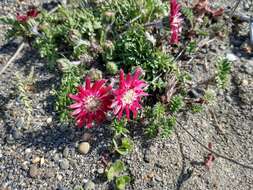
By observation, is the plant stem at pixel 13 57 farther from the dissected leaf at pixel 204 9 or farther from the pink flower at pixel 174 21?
the dissected leaf at pixel 204 9

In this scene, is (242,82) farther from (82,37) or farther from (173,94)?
(82,37)

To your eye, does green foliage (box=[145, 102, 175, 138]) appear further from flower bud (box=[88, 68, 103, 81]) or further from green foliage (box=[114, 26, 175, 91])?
flower bud (box=[88, 68, 103, 81])

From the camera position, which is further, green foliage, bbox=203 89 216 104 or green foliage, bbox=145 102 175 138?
green foliage, bbox=203 89 216 104

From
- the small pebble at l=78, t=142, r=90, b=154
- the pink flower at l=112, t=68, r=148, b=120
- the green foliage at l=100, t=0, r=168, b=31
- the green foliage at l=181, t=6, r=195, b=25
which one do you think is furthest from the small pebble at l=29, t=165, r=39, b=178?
the green foliage at l=181, t=6, r=195, b=25

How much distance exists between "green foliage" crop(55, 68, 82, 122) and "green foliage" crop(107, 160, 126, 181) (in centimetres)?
43

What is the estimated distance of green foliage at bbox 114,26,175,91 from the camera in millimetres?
2867

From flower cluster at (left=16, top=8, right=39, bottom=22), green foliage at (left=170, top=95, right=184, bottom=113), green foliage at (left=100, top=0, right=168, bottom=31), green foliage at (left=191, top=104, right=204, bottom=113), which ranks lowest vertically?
green foliage at (left=191, top=104, right=204, bottom=113)

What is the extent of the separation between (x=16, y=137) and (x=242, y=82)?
1.54 m

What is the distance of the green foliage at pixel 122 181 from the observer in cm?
255

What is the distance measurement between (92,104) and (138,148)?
0.42m

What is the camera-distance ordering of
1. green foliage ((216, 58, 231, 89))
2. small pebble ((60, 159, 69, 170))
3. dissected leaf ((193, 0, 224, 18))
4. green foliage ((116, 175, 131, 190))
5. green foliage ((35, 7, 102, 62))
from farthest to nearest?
1. dissected leaf ((193, 0, 224, 18))
2. green foliage ((35, 7, 102, 62))
3. green foliage ((216, 58, 231, 89))
4. small pebble ((60, 159, 69, 170))
5. green foliage ((116, 175, 131, 190))

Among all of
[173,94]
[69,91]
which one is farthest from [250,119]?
[69,91]

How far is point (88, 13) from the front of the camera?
10.3 feet

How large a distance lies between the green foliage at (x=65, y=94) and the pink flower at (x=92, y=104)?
0.65 ft
